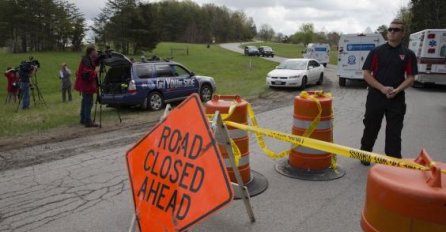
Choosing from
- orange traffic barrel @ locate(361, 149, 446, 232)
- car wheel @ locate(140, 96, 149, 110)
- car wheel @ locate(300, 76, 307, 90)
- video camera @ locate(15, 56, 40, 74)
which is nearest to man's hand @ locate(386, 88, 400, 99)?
orange traffic barrel @ locate(361, 149, 446, 232)

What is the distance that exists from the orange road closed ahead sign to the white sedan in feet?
48.7

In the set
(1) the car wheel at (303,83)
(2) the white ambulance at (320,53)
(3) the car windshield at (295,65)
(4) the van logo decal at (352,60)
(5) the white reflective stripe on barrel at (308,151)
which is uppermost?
(2) the white ambulance at (320,53)

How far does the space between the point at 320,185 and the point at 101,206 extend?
107 inches

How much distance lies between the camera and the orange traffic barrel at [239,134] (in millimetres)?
5035

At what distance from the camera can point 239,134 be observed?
5.12 metres

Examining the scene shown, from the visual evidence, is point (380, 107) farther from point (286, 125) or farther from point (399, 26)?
point (286, 125)

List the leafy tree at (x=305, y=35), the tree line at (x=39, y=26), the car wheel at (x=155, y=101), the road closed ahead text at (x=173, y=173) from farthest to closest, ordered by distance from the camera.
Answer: the leafy tree at (x=305, y=35)
the tree line at (x=39, y=26)
the car wheel at (x=155, y=101)
the road closed ahead text at (x=173, y=173)

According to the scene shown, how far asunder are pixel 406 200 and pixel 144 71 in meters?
11.0

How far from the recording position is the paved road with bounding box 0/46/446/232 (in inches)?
167

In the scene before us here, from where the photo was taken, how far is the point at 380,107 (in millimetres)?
5617

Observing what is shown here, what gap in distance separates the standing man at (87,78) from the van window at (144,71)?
248cm

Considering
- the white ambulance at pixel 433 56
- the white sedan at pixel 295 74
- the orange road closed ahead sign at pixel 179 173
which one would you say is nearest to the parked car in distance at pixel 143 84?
the white sedan at pixel 295 74

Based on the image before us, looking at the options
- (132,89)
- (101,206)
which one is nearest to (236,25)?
(132,89)

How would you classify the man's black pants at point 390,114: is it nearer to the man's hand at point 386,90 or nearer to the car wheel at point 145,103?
the man's hand at point 386,90
